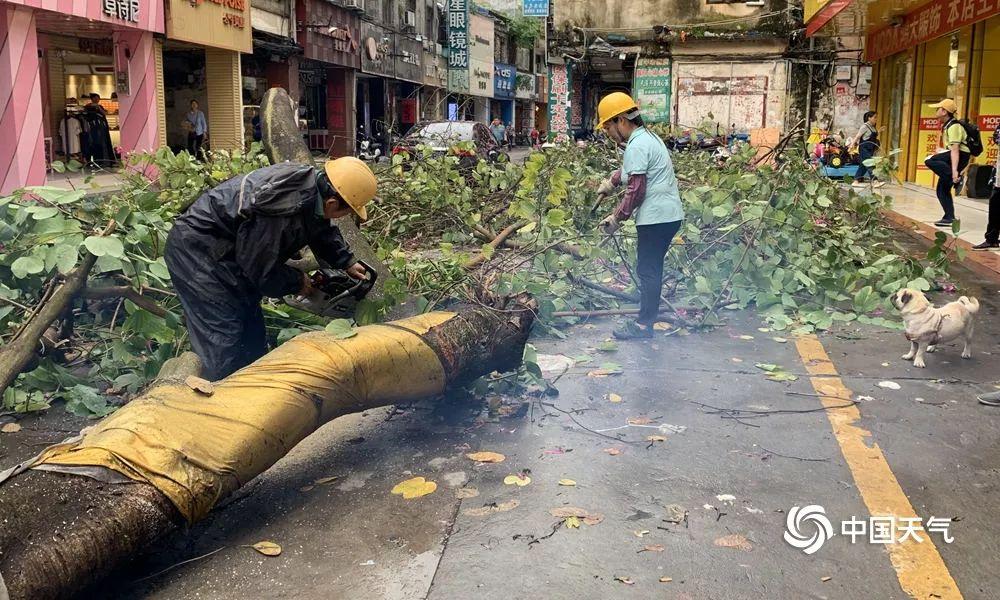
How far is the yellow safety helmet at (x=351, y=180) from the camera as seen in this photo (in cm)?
367

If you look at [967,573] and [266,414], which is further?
[266,414]

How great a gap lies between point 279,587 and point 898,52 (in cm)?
2236

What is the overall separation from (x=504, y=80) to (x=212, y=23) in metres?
31.9

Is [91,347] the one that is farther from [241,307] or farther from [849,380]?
[849,380]

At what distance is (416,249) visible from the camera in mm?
8289

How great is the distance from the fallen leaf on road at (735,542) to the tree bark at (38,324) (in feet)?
10.4

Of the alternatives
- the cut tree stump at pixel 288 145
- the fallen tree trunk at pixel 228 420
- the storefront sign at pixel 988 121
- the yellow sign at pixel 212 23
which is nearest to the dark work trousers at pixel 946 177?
the storefront sign at pixel 988 121

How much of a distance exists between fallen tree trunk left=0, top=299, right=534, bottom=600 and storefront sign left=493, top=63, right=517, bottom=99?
4772 cm

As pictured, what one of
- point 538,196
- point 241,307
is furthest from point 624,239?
point 241,307

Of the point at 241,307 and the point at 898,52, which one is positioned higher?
the point at 898,52

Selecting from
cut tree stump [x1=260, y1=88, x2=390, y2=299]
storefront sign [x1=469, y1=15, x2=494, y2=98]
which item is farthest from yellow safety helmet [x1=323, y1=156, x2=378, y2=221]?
storefront sign [x1=469, y1=15, x2=494, y2=98]

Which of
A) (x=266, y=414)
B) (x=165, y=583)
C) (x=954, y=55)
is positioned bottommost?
(x=165, y=583)

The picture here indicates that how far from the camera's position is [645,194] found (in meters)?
5.52

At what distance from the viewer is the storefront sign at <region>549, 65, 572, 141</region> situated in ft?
99.5
